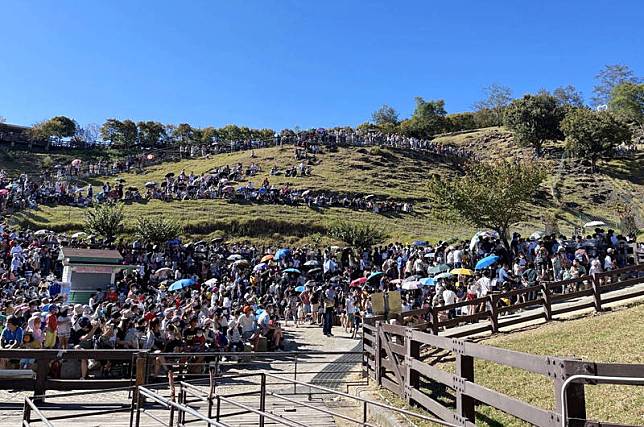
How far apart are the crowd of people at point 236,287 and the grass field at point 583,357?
14.6 ft

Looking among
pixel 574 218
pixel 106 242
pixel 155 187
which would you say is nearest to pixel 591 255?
pixel 106 242

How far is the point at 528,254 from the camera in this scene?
23344mm

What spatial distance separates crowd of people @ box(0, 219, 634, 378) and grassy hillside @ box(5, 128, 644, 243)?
8054 mm

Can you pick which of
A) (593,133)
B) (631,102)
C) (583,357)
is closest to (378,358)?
(583,357)

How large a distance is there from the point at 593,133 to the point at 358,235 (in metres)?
44.6

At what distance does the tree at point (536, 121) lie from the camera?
73438mm

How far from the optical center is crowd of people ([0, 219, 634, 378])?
38.8 ft

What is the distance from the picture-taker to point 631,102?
85.1 m

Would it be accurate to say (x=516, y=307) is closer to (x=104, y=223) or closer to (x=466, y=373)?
(x=466, y=373)

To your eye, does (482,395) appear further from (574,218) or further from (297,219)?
(574,218)

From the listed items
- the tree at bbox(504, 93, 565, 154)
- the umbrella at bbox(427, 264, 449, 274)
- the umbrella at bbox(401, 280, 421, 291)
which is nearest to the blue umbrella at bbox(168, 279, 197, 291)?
the umbrella at bbox(401, 280, 421, 291)

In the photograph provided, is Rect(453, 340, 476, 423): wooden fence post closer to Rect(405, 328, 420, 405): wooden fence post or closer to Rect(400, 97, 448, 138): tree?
Rect(405, 328, 420, 405): wooden fence post

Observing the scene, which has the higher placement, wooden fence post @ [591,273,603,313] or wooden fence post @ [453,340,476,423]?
Answer: wooden fence post @ [591,273,603,313]

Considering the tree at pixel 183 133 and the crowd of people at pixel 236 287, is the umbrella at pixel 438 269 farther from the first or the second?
the tree at pixel 183 133
